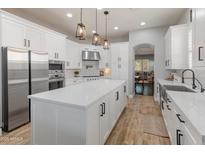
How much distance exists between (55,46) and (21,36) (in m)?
1.24

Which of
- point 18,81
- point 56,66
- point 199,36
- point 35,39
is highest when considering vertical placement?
point 35,39

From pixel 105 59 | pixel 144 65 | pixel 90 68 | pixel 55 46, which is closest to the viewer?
pixel 55 46

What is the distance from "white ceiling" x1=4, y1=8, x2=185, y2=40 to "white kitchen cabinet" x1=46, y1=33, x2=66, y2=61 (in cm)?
Result: 73

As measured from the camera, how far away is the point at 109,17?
15.5 ft

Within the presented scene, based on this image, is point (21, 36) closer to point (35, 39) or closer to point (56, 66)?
point (35, 39)

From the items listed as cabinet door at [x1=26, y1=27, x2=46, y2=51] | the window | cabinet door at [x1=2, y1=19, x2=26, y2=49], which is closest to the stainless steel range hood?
cabinet door at [x1=26, y1=27, x2=46, y2=51]

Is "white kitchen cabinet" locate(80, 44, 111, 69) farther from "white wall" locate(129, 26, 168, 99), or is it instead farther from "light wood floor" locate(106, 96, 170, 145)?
"light wood floor" locate(106, 96, 170, 145)

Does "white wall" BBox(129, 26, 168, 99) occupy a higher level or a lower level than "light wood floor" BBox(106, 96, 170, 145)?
higher

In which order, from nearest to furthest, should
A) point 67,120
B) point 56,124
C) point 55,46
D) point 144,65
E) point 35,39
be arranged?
point 67,120 < point 56,124 < point 35,39 < point 55,46 < point 144,65

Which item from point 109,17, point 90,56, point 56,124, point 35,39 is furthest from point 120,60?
point 56,124

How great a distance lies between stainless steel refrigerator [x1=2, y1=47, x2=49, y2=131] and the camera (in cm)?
285
